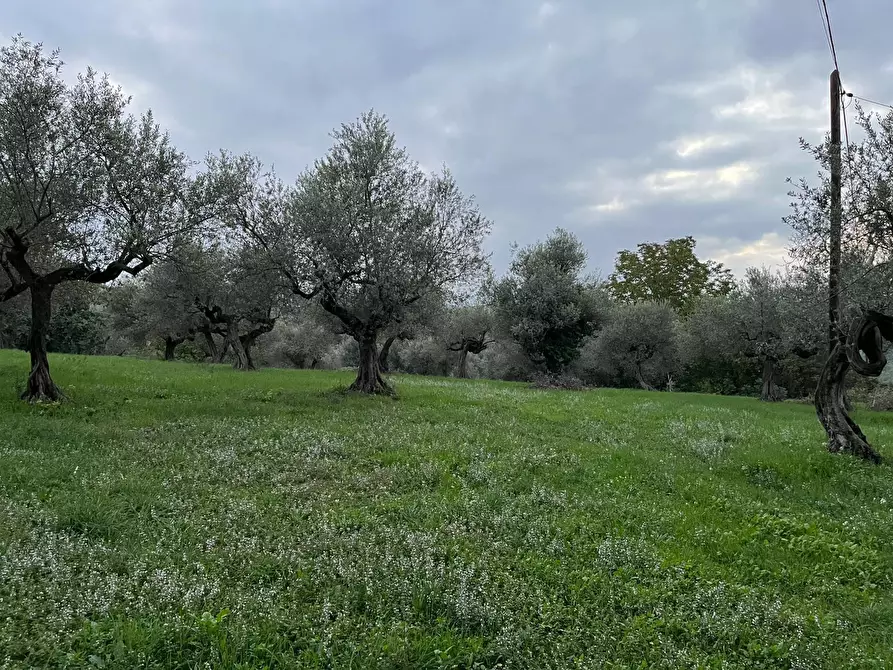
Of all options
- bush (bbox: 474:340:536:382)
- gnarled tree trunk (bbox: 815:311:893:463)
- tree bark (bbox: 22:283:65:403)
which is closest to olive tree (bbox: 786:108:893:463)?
gnarled tree trunk (bbox: 815:311:893:463)

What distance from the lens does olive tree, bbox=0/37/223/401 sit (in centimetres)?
1458

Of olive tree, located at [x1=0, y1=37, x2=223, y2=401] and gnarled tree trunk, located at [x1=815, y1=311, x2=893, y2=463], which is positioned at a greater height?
olive tree, located at [x1=0, y1=37, x2=223, y2=401]

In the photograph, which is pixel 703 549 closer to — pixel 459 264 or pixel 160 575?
pixel 160 575

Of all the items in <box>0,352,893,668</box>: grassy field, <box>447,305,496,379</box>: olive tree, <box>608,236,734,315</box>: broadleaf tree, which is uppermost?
<box>608,236,734,315</box>: broadleaf tree

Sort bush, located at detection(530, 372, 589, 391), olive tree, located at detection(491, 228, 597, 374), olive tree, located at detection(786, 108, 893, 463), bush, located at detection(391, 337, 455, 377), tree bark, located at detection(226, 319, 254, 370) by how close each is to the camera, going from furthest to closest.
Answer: bush, located at detection(391, 337, 455, 377), olive tree, located at detection(491, 228, 597, 374), bush, located at detection(530, 372, 589, 391), tree bark, located at detection(226, 319, 254, 370), olive tree, located at detection(786, 108, 893, 463)

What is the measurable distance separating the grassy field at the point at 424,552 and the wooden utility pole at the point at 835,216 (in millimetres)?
3528

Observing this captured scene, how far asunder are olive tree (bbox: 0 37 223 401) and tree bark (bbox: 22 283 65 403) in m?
0.03

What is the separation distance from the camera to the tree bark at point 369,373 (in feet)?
75.9

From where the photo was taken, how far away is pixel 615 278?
244 feet

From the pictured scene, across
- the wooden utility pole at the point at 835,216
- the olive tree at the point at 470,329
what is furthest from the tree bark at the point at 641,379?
the wooden utility pole at the point at 835,216

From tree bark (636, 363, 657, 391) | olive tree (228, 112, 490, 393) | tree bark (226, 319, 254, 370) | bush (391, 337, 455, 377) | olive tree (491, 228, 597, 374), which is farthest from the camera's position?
bush (391, 337, 455, 377)

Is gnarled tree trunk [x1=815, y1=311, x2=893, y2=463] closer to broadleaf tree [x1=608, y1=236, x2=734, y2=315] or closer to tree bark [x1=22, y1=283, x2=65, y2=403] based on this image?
tree bark [x1=22, y1=283, x2=65, y2=403]

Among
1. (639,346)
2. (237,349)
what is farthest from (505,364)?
(237,349)

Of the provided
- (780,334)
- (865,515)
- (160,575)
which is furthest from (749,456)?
(780,334)
